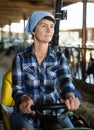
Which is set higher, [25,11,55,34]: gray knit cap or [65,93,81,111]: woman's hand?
[25,11,55,34]: gray knit cap

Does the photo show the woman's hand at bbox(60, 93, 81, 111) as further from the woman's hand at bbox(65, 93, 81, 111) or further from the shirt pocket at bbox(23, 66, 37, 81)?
the shirt pocket at bbox(23, 66, 37, 81)

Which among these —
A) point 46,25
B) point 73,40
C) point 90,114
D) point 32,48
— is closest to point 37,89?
point 32,48

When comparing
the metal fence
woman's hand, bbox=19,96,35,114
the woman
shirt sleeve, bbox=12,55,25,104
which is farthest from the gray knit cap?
the metal fence

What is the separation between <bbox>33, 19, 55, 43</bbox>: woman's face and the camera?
2117mm

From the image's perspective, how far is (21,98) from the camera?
198 cm

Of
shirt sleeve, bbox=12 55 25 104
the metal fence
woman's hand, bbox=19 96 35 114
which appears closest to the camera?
woman's hand, bbox=19 96 35 114

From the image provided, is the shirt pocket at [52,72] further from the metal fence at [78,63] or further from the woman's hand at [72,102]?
the metal fence at [78,63]

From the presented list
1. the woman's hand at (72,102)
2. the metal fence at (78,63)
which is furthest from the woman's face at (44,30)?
the metal fence at (78,63)

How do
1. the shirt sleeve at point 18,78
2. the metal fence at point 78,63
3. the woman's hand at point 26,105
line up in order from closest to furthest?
the woman's hand at point 26,105 → the shirt sleeve at point 18,78 → the metal fence at point 78,63

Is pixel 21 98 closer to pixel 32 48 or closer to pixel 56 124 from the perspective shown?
pixel 56 124

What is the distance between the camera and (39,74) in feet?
7.01

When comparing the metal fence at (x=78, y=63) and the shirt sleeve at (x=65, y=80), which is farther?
the metal fence at (x=78, y=63)

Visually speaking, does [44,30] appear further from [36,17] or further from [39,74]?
[39,74]

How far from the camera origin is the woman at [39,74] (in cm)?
210
